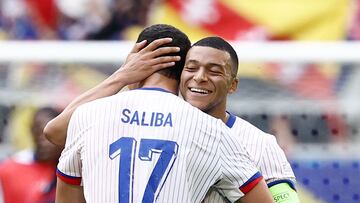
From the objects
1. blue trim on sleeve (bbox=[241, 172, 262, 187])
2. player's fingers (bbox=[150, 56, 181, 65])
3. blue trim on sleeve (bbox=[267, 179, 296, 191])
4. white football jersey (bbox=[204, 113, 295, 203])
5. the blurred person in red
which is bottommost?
the blurred person in red

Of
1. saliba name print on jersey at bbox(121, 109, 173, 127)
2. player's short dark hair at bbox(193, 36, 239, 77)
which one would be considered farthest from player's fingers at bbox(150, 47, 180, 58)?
saliba name print on jersey at bbox(121, 109, 173, 127)

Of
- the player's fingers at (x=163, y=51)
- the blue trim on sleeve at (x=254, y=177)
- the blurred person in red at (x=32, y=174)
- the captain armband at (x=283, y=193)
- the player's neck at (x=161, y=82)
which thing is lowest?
the blurred person in red at (x=32, y=174)

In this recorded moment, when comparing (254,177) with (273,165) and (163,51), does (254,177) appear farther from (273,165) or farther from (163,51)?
(163,51)

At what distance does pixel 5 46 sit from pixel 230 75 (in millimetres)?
1817

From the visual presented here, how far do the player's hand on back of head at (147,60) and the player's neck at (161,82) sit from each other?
2 cm

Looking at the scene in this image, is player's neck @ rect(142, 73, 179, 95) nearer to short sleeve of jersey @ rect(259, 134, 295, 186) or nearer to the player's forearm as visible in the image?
the player's forearm

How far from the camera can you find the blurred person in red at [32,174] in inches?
200

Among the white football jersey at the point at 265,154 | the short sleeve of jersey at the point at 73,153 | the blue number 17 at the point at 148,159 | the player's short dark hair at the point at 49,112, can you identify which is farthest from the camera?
the player's short dark hair at the point at 49,112

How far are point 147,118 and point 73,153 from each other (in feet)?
0.89

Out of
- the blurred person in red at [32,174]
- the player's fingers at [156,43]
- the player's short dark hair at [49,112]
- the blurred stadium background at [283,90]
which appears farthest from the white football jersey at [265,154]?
the blurred person in red at [32,174]

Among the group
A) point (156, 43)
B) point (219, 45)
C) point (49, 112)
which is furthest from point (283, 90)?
point (156, 43)

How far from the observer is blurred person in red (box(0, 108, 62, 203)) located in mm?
5082

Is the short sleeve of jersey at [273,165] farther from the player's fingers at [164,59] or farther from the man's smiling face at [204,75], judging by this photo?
the player's fingers at [164,59]

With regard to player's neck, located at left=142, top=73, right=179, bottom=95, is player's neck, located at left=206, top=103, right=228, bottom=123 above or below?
below
